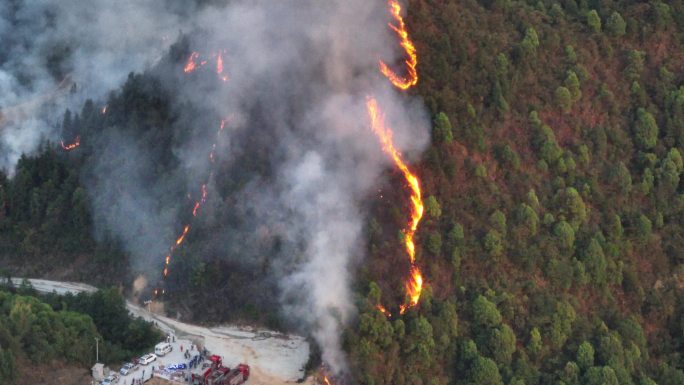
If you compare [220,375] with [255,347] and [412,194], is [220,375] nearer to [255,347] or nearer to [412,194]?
[255,347]

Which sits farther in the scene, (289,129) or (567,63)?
(567,63)

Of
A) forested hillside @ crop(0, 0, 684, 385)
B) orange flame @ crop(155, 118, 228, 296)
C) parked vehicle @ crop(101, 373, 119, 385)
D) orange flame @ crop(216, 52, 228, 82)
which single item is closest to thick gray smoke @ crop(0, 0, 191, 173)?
forested hillside @ crop(0, 0, 684, 385)

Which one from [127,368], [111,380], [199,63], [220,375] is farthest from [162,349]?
[199,63]

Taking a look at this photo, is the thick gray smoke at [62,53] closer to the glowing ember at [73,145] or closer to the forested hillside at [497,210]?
the glowing ember at [73,145]

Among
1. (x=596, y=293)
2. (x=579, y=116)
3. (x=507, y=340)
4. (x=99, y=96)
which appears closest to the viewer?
(x=507, y=340)

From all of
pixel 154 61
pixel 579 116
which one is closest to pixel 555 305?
pixel 579 116

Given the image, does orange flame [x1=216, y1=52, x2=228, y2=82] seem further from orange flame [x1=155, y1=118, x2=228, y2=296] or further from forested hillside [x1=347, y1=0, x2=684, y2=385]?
forested hillside [x1=347, y1=0, x2=684, y2=385]

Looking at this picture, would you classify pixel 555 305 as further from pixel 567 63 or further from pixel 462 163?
pixel 567 63
